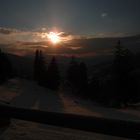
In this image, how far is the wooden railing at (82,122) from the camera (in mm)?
5820

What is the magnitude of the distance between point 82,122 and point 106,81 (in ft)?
169

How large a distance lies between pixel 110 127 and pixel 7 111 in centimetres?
274

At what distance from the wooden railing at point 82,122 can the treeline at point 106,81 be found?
3083cm

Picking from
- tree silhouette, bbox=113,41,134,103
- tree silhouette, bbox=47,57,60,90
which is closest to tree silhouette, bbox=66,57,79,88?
tree silhouette, bbox=47,57,60,90

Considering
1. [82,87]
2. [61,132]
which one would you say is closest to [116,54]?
[82,87]

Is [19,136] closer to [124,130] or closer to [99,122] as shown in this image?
[99,122]

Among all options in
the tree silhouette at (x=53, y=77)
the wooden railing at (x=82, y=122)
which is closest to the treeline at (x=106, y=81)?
the tree silhouette at (x=53, y=77)

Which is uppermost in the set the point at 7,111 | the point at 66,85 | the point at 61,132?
the point at 7,111

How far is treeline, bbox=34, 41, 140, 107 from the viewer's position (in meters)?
46.5

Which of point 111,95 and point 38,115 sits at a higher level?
point 38,115

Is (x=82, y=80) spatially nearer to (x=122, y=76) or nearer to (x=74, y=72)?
(x=74, y=72)

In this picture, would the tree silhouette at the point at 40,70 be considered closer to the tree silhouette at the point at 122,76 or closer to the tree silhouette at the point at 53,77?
the tree silhouette at the point at 53,77

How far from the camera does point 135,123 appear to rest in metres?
5.79

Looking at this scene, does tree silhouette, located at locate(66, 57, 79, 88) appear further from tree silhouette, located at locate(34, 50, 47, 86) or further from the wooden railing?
the wooden railing
